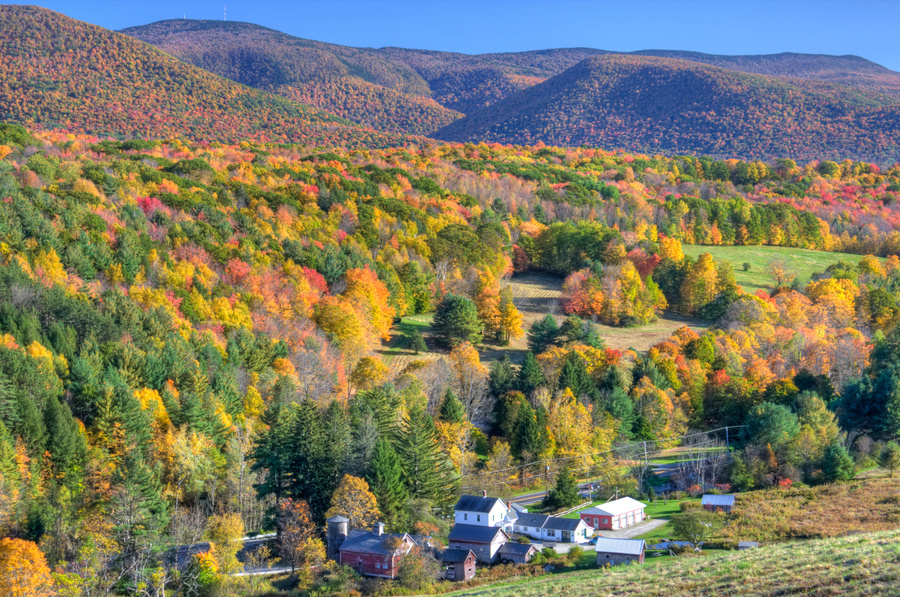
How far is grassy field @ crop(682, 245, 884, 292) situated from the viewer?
9086cm

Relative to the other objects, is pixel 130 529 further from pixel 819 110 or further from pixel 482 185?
pixel 819 110

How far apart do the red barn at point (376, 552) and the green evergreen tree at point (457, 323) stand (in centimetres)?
3210

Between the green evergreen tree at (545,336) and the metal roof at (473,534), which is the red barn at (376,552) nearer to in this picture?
the metal roof at (473,534)

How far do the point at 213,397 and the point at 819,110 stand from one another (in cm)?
16757

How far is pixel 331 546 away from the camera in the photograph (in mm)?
40156

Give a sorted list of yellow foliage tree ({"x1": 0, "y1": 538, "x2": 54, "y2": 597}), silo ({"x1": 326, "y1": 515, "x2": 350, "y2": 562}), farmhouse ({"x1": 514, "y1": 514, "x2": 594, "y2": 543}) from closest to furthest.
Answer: yellow foliage tree ({"x1": 0, "y1": 538, "x2": 54, "y2": 597})
silo ({"x1": 326, "y1": 515, "x2": 350, "y2": 562})
farmhouse ({"x1": 514, "y1": 514, "x2": 594, "y2": 543})

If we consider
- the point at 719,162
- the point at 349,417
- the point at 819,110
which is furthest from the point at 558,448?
the point at 819,110

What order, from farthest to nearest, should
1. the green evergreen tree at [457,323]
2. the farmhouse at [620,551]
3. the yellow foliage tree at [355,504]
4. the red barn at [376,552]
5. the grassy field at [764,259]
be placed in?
the grassy field at [764,259]
the green evergreen tree at [457,323]
the yellow foliage tree at [355,504]
the red barn at [376,552]
the farmhouse at [620,551]

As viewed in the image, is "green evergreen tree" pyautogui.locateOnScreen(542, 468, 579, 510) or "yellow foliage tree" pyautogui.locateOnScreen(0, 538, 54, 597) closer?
"yellow foliage tree" pyautogui.locateOnScreen(0, 538, 54, 597)

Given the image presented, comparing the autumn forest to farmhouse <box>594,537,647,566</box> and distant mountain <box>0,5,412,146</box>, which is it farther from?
distant mountain <box>0,5,412,146</box>

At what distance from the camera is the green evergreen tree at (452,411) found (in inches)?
2169

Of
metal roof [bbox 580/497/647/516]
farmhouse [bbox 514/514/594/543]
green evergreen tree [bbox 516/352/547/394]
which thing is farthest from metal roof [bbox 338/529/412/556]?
green evergreen tree [bbox 516/352/547/394]

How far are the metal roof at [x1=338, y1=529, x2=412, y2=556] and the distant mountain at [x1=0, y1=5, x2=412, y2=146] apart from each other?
11787 centimetres

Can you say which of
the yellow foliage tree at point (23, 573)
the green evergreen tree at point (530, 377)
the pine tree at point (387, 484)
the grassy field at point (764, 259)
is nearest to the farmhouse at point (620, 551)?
the pine tree at point (387, 484)
